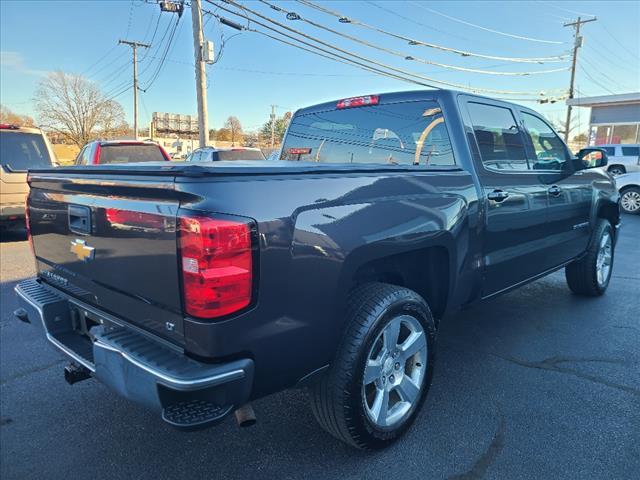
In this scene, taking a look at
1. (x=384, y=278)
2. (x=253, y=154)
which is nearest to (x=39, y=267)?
(x=384, y=278)

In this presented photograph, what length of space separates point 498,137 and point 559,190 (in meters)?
0.97

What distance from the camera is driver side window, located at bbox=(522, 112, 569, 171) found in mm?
3941

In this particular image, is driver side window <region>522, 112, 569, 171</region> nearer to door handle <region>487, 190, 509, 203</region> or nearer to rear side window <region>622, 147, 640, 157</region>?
door handle <region>487, 190, 509, 203</region>

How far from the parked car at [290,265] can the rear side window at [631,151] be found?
69.6 ft

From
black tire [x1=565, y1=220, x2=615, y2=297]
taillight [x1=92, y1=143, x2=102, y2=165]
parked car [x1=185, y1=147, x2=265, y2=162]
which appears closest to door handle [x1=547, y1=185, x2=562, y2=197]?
black tire [x1=565, y1=220, x2=615, y2=297]

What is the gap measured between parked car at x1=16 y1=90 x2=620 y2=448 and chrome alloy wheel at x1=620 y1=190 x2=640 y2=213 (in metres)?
11.7

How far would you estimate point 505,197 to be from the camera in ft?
10.7

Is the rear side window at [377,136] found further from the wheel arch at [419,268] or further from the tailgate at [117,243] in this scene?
the tailgate at [117,243]

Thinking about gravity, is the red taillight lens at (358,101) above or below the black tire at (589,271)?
above

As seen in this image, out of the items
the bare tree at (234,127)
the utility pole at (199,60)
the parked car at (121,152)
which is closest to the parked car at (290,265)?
the parked car at (121,152)

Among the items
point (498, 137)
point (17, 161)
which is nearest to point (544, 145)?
point (498, 137)

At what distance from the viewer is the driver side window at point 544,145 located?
3941 mm

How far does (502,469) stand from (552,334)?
216 centimetres

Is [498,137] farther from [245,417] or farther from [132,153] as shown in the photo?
[132,153]
